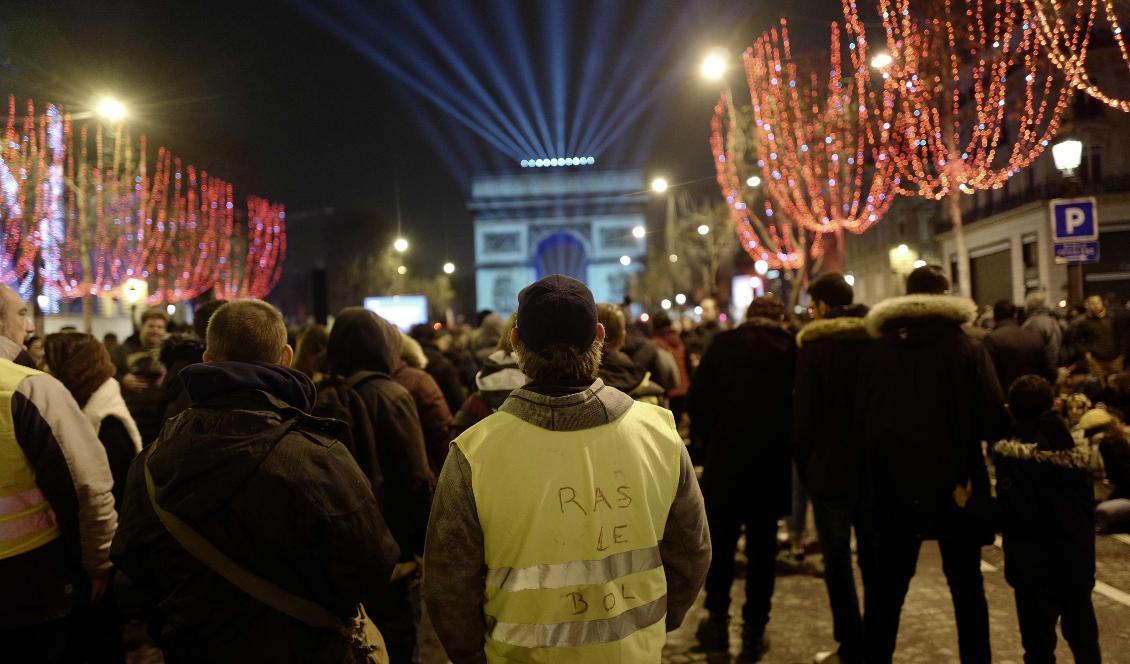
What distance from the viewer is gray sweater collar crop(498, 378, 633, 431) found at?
2.27 metres

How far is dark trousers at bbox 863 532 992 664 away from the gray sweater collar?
253 centimetres

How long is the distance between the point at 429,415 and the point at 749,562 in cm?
203

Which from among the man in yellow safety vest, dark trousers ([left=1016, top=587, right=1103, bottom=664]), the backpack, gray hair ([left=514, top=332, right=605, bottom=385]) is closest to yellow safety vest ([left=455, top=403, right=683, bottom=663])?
gray hair ([left=514, top=332, right=605, bottom=385])

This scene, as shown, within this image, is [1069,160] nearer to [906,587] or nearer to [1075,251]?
[1075,251]

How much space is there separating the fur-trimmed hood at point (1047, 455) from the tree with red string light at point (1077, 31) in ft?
23.2

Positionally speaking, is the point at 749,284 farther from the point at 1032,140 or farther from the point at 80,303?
the point at 80,303

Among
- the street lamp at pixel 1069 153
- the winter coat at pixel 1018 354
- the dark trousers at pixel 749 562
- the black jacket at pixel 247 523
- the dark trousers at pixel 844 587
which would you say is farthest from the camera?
the street lamp at pixel 1069 153

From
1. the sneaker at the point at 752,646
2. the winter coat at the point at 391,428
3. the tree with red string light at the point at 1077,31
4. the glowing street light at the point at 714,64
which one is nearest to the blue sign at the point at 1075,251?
the tree with red string light at the point at 1077,31

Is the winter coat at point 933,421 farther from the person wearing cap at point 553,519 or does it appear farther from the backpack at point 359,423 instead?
the backpack at point 359,423

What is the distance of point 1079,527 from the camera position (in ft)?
12.6

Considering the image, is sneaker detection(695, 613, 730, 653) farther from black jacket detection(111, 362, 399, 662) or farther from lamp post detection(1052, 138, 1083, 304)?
lamp post detection(1052, 138, 1083, 304)

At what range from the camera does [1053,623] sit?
391cm

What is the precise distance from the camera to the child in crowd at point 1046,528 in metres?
3.83

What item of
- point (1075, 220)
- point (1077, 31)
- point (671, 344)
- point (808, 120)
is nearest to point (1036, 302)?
point (1075, 220)
